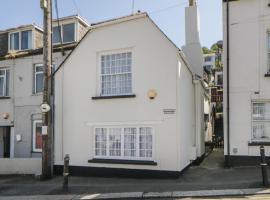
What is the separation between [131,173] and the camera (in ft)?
43.4

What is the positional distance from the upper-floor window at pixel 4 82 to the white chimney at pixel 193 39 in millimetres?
9879

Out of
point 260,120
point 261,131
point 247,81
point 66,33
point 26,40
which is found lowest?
point 261,131

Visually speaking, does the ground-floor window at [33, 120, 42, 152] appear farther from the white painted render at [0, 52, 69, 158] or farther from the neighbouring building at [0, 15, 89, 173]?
the white painted render at [0, 52, 69, 158]

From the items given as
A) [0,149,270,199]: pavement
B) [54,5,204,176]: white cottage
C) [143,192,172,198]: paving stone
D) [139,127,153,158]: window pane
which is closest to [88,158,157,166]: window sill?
[54,5,204,176]: white cottage

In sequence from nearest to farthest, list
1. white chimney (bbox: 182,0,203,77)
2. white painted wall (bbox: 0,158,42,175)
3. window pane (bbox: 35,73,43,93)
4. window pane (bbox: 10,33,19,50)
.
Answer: white painted wall (bbox: 0,158,42,175)
white chimney (bbox: 182,0,203,77)
window pane (bbox: 35,73,43,93)
window pane (bbox: 10,33,19,50)

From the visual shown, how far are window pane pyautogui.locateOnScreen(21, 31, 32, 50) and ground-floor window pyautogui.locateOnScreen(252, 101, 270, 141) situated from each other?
13.2 meters

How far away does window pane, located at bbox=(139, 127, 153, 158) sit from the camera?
43.2 ft

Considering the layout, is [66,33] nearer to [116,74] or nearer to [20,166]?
[116,74]

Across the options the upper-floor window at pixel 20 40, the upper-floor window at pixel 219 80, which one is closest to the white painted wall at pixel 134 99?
the upper-floor window at pixel 20 40

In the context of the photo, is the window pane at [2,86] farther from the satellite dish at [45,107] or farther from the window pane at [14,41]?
the satellite dish at [45,107]

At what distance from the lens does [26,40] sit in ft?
68.8

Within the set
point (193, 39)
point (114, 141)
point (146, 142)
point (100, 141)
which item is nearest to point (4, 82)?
point (100, 141)

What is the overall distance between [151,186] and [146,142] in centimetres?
→ 214

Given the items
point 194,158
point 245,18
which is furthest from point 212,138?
point 245,18
